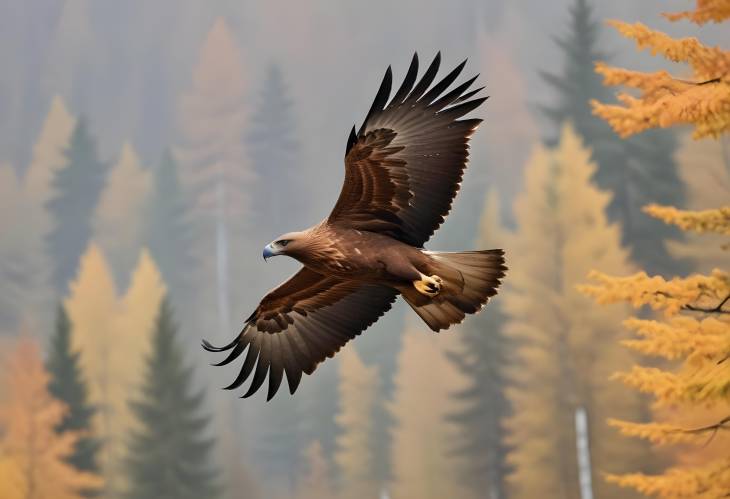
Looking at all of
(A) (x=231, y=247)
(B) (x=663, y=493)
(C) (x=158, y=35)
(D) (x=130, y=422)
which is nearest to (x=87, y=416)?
(D) (x=130, y=422)

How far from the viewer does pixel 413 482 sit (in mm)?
18531

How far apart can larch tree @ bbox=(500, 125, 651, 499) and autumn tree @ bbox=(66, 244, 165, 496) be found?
673cm

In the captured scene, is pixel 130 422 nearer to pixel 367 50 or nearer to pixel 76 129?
pixel 76 129

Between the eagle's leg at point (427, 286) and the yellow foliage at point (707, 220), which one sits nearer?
the eagle's leg at point (427, 286)

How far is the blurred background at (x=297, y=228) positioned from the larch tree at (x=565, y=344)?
4 cm

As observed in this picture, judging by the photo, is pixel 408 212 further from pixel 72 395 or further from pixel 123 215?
pixel 123 215

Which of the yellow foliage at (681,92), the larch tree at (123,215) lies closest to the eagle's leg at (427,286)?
the yellow foliage at (681,92)

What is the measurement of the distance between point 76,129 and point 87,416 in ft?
24.0

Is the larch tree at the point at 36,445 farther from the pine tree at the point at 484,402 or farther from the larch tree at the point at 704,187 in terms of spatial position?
the larch tree at the point at 704,187

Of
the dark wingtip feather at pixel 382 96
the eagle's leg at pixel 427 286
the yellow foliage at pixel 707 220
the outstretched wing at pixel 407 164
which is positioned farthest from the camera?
the yellow foliage at pixel 707 220

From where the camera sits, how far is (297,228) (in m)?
22.5

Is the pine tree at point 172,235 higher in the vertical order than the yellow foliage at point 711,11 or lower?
higher

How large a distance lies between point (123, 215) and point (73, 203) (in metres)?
1.02

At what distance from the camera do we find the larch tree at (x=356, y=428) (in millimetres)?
19234
